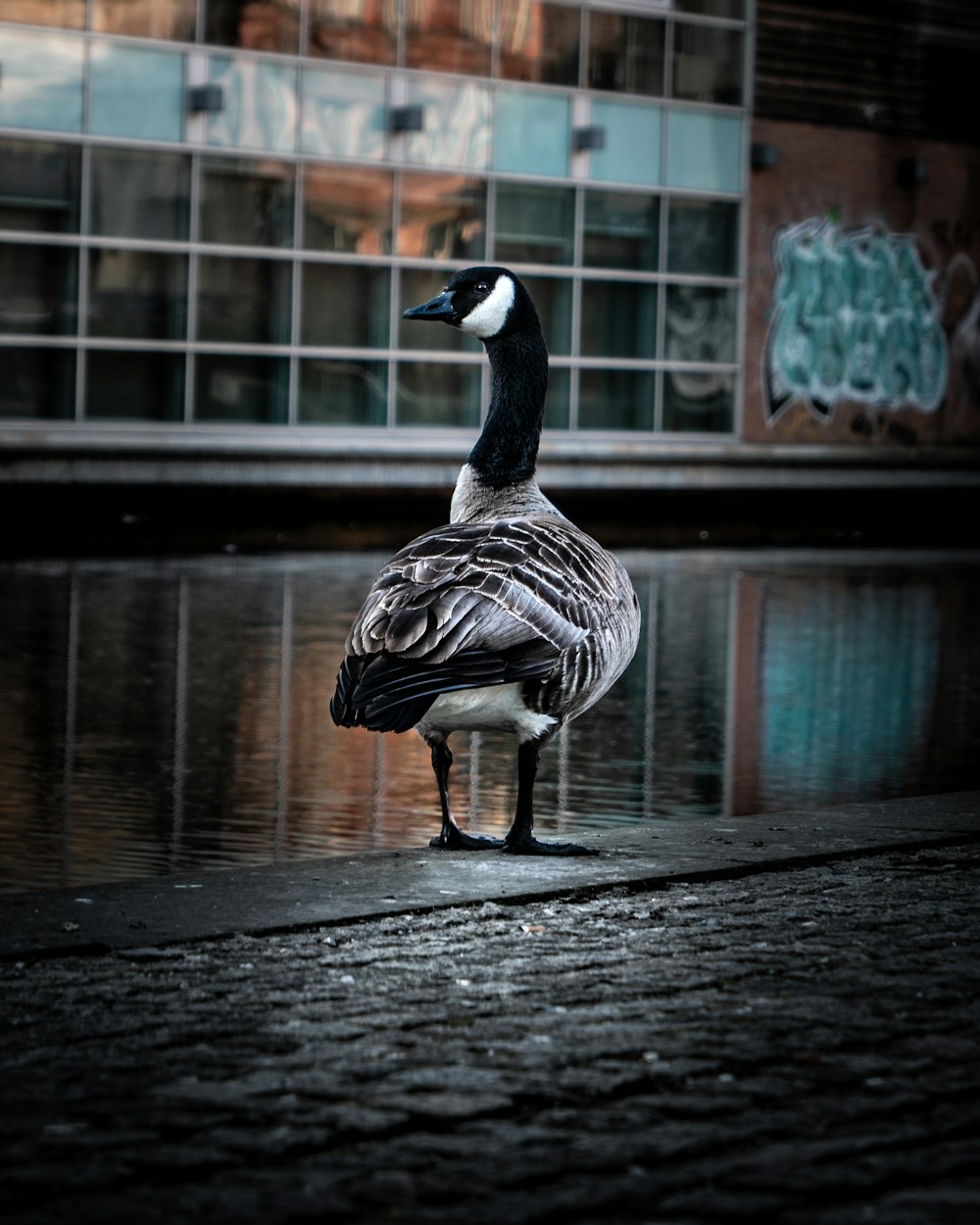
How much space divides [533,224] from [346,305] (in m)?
3.16

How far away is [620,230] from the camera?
3212cm

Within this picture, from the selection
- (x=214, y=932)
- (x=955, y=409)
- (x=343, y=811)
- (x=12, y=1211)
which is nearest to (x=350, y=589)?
(x=343, y=811)

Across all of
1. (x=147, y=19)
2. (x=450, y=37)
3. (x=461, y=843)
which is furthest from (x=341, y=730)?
(x=450, y=37)

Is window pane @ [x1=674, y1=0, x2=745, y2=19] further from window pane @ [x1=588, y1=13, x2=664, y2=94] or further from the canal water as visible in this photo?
the canal water

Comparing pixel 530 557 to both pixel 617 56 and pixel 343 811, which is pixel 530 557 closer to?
pixel 343 811

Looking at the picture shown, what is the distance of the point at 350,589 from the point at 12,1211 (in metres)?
15.5

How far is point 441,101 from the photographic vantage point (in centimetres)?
3017

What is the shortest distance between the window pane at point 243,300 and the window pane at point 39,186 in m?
1.87

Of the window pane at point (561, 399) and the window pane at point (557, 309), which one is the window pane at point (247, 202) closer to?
the window pane at point (557, 309)

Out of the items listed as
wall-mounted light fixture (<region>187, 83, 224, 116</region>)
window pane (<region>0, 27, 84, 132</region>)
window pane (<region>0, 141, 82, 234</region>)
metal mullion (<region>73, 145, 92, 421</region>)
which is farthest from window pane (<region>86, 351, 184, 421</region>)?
wall-mounted light fixture (<region>187, 83, 224, 116</region>)

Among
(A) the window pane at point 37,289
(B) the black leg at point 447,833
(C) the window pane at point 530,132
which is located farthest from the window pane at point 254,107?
(B) the black leg at point 447,833

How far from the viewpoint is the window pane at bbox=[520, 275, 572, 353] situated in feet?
103

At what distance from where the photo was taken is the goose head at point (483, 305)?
8148 millimetres

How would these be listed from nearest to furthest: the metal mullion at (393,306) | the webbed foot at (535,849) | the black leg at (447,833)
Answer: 1. the webbed foot at (535,849)
2. the black leg at (447,833)
3. the metal mullion at (393,306)
